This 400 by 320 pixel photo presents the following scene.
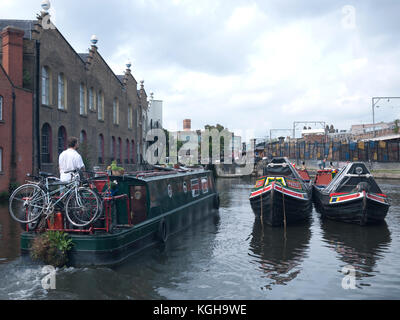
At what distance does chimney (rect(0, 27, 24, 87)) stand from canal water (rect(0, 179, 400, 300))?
10991 mm

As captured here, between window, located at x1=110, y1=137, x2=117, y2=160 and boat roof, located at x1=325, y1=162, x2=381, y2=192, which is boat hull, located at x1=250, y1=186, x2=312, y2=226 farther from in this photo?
window, located at x1=110, y1=137, x2=117, y2=160

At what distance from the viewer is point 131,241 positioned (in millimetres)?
8883

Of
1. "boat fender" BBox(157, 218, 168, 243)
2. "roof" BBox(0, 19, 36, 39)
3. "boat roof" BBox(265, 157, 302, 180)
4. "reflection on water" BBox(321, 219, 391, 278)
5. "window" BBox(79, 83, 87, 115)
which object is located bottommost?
"reflection on water" BBox(321, 219, 391, 278)

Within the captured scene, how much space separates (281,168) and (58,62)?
16.1m

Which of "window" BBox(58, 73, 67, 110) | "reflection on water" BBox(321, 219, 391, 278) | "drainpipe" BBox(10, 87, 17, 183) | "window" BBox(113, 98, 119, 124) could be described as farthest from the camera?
"window" BBox(113, 98, 119, 124)

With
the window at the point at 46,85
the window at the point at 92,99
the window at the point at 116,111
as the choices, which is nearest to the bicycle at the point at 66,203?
the window at the point at 46,85

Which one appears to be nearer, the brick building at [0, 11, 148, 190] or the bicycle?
the bicycle

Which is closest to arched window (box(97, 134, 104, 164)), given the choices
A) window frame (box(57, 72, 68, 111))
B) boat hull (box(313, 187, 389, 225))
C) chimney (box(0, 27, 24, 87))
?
window frame (box(57, 72, 68, 111))

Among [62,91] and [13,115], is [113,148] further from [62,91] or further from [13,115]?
[13,115]

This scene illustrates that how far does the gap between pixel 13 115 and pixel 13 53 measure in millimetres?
3543

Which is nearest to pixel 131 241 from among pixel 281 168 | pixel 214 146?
pixel 281 168

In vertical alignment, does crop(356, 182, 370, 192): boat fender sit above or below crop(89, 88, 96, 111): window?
below

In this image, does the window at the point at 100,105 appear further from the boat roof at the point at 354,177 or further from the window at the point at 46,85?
the boat roof at the point at 354,177

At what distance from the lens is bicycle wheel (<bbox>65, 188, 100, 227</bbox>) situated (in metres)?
8.02
